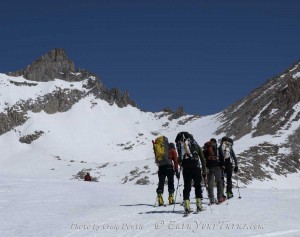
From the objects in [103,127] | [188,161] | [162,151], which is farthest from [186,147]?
[103,127]

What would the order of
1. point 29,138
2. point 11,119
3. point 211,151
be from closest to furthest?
point 211,151 → point 29,138 → point 11,119

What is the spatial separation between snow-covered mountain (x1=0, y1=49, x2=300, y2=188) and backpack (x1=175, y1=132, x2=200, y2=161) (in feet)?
141

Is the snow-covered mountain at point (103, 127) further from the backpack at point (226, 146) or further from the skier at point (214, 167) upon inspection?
the skier at point (214, 167)

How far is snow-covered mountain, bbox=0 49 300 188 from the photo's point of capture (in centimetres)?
7662

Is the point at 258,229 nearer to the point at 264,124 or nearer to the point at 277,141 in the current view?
the point at 277,141

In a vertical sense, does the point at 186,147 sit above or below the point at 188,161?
above

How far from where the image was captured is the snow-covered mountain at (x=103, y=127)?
76.6 metres

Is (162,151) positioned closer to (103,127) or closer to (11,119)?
(11,119)

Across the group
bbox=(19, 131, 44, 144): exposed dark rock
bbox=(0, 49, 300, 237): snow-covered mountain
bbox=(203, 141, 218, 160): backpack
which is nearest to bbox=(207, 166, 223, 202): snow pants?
bbox=(203, 141, 218, 160): backpack

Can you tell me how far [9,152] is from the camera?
140m

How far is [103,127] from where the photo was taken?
173250mm

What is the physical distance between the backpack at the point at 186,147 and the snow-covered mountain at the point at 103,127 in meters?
43.1

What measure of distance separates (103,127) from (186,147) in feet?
532

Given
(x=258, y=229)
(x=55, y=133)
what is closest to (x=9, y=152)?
(x=55, y=133)
